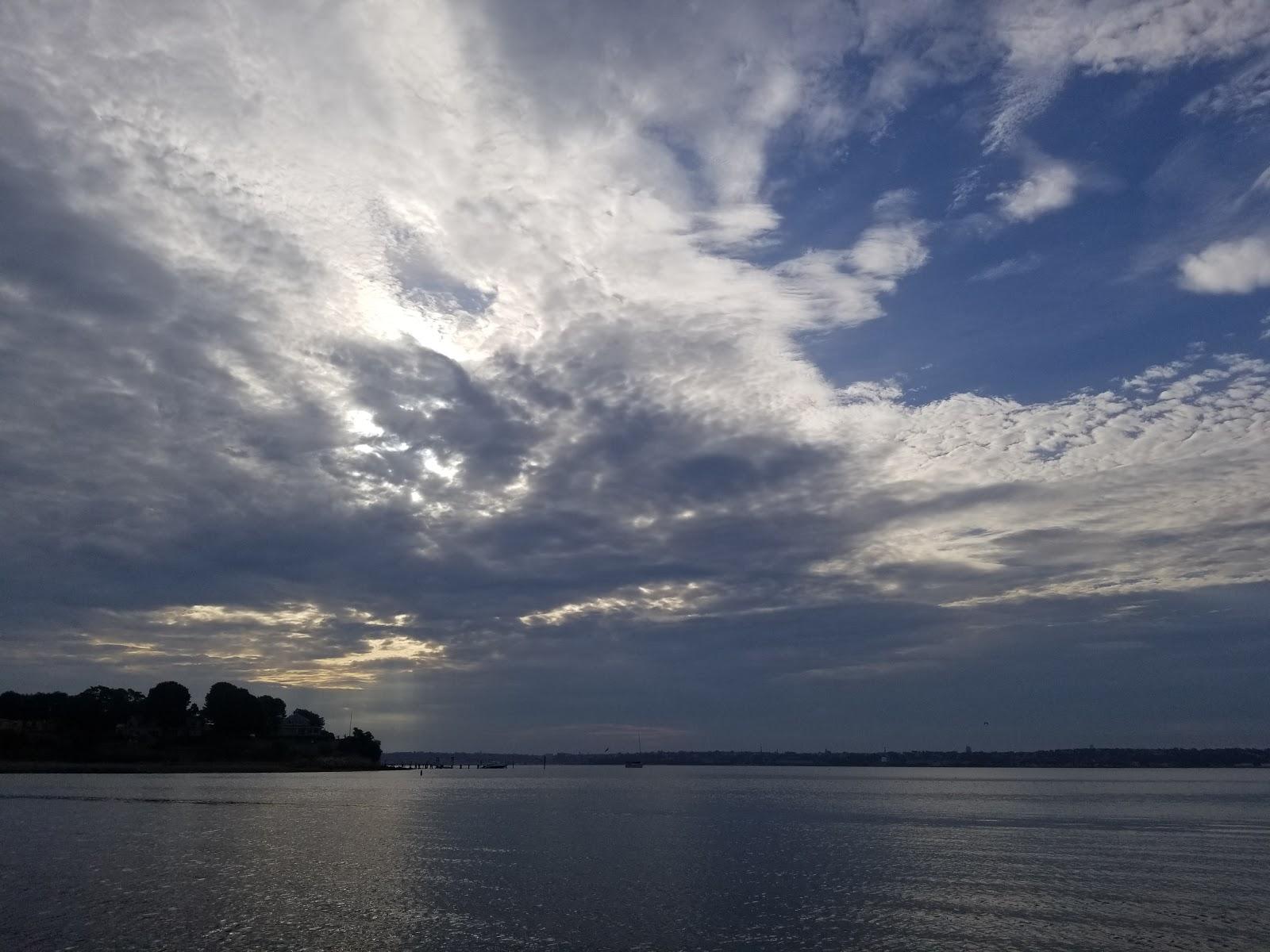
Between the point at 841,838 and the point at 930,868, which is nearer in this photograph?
the point at 930,868

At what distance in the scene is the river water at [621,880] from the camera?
39.3 m

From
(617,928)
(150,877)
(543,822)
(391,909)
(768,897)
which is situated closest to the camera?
(617,928)

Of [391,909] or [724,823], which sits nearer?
[391,909]

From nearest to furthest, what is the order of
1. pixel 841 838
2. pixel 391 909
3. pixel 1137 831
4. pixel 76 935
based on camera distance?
1. pixel 76 935
2. pixel 391 909
3. pixel 841 838
4. pixel 1137 831

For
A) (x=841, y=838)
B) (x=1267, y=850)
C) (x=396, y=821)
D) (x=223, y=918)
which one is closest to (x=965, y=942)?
(x=223, y=918)

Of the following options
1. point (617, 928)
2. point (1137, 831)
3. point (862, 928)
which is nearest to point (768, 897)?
point (862, 928)

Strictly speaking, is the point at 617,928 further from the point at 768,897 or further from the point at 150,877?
the point at 150,877

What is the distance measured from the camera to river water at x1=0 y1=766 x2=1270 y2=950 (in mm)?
39281

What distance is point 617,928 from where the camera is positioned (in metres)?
40.4

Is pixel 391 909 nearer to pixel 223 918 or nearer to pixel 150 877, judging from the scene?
pixel 223 918

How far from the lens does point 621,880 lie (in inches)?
2111

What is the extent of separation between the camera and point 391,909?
44.8m

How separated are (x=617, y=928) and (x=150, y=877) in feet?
96.5

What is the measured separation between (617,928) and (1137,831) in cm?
6871
